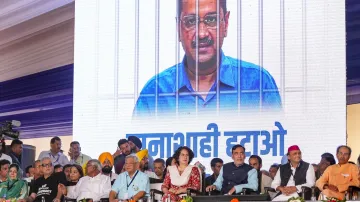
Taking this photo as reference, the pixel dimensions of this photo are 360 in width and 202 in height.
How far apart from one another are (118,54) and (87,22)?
21.7 inches

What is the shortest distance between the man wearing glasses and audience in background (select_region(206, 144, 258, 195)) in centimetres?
154

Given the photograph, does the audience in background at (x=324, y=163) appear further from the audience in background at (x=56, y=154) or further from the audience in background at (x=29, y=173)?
the audience in background at (x=29, y=173)

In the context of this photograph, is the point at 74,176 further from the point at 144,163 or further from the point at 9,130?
the point at 9,130

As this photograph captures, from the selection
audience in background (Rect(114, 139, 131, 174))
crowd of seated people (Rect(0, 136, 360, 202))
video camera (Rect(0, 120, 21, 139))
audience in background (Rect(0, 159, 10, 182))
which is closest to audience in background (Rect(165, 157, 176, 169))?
crowd of seated people (Rect(0, 136, 360, 202))

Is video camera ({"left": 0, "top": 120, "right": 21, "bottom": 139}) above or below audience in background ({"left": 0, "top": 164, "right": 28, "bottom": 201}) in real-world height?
above

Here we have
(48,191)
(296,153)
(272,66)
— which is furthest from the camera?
(272,66)

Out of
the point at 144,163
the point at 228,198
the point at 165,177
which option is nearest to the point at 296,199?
the point at 228,198

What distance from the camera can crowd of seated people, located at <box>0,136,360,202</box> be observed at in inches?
304

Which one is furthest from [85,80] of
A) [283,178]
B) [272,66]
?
[283,178]

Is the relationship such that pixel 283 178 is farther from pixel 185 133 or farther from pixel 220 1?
→ pixel 220 1

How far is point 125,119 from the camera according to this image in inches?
376

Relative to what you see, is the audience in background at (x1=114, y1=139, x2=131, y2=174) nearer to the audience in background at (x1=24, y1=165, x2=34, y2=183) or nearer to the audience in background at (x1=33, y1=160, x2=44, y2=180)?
the audience in background at (x1=33, y1=160, x2=44, y2=180)

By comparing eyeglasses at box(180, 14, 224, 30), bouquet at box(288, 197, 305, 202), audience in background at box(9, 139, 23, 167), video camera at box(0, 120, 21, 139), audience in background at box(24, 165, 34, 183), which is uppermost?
eyeglasses at box(180, 14, 224, 30)

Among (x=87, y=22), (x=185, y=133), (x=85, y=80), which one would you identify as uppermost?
(x=87, y=22)
